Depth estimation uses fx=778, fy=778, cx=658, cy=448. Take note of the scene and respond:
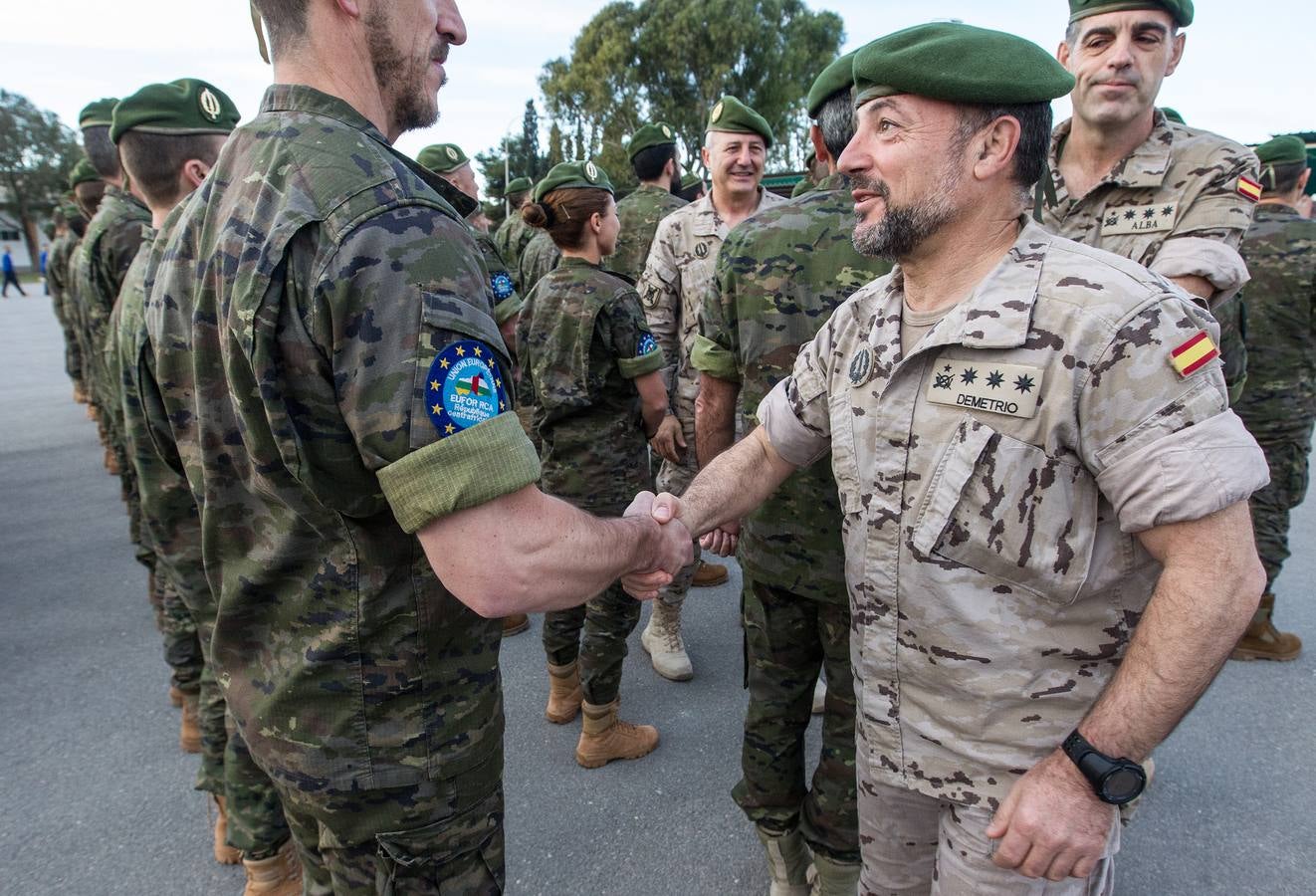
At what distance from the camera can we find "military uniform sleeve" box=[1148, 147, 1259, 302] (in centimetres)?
219

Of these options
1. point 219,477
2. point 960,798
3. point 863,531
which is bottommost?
point 960,798

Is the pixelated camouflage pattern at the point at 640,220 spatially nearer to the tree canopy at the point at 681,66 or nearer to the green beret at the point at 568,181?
the green beret at the point at 568,181

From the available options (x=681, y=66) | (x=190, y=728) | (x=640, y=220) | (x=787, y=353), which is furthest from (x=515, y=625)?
(x=681, y=66)

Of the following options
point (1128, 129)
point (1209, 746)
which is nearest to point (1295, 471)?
point (1209, 746)

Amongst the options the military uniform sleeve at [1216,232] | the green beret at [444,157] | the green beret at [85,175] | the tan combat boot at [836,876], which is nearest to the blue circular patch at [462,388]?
the tan combat boot at [836,876]

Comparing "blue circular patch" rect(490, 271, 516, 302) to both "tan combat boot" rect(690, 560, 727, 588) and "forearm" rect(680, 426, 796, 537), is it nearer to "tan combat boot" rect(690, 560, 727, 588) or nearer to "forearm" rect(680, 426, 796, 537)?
"forearm" rect(680, 426, 796, 537)

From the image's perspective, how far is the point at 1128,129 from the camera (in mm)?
2438

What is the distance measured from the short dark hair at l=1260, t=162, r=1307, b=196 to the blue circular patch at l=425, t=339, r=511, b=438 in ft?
15.1

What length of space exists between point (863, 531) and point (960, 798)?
21.1 inches

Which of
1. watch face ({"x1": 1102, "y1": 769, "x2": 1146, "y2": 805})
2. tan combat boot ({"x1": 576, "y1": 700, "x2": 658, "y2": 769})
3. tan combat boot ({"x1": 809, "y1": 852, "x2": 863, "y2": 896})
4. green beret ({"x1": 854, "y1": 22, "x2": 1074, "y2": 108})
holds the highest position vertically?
green beret ({"x1": 854, "y1": 22, "x2": 1074, "y2": 108})

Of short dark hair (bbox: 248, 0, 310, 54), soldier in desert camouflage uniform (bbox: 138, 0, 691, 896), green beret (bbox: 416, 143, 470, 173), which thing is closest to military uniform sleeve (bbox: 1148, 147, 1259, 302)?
soldier in desert camouflage uniform (bbox: 138, 0, 691, 896)

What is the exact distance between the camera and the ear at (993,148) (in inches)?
56.5

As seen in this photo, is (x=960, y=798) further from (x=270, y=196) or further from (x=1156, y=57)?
(x=1156, y=57)

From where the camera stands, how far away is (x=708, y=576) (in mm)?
4781
